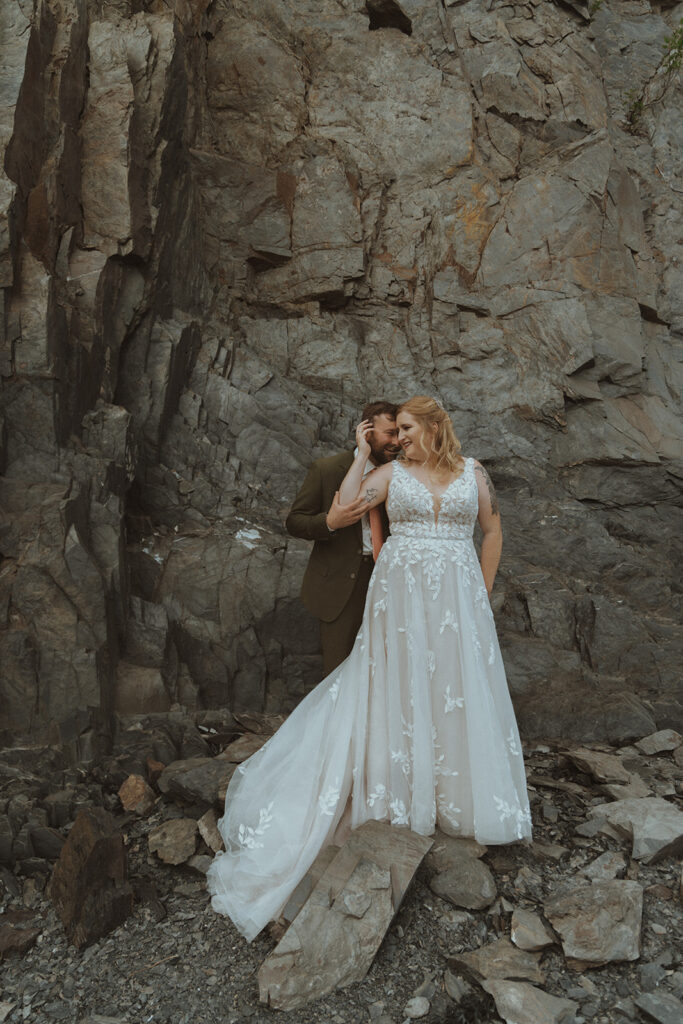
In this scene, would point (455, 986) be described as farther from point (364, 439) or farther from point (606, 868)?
point (364, 439)

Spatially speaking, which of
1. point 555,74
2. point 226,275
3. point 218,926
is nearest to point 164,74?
point 226,275

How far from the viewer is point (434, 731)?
180 inches

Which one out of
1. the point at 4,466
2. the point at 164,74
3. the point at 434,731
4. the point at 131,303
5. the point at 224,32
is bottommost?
the point at 434,731

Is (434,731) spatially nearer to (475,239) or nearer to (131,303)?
(131,303)

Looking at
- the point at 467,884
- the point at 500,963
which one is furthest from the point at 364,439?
the point at 500,963

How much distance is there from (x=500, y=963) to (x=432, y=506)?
238 cm

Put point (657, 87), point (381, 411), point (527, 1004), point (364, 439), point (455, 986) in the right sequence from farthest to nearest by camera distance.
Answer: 1. point (657, 87)
2. point (381, 411)
3. point (364, 439)
4. point (455, 986)
5. point (527, 1004)

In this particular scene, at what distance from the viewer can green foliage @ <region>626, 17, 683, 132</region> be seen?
10.5 m

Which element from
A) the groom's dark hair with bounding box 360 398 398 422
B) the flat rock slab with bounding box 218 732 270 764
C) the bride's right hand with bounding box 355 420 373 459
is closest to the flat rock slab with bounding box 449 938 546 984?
the flat rock slab with bounding box 218 732 270 764

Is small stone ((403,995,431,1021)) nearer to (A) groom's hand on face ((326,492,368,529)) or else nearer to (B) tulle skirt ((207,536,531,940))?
(B) tulle skirt ((207,536,531,940))

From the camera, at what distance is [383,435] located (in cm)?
515

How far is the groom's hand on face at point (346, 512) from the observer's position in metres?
4.86

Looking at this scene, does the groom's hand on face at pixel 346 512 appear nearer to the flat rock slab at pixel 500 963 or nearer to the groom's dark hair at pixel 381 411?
the groom's dark hair at pixel 381 411

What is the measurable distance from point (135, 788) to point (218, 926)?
1675 mm
